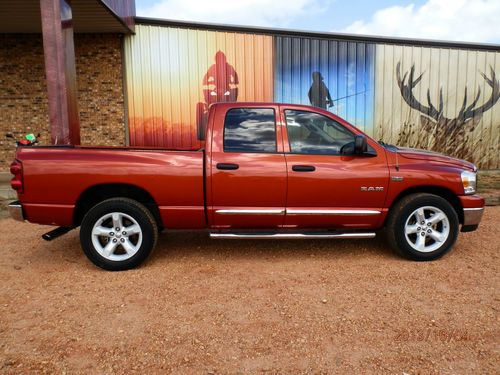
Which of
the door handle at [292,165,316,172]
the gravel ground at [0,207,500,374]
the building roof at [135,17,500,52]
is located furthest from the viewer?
the building roof at [135,17,500,52]

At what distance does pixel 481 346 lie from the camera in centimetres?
260

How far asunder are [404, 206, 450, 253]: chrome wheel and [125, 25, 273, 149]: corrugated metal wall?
7.11 m

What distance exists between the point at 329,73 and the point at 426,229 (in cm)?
741

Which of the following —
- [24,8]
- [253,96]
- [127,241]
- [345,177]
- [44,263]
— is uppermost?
[24,8]

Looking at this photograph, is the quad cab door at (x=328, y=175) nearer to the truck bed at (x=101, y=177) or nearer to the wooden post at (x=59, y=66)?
the truck bed at (x=101, y=177)

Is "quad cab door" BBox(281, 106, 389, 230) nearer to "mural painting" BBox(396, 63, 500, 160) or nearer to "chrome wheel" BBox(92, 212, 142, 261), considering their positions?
"chrome wheel" BBox(92, 212, 142, 261)

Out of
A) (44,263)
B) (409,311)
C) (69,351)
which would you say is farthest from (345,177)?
(44,263)

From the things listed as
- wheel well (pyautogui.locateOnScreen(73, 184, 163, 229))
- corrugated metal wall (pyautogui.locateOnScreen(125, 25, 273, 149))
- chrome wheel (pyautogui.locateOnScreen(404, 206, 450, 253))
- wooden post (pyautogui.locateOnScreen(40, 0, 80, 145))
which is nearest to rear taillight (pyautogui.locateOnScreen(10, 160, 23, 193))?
wheel well (pyautogui.locateOnScreen(73, 184, 163, 229))

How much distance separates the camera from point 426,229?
4312mm

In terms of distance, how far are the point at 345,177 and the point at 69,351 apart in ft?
9.69

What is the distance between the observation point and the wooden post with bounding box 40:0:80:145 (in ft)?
20.9

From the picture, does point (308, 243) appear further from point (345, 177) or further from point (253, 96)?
point (253, 96)

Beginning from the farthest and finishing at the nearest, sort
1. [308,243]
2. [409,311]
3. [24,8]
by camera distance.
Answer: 1. [24,8]
2. [308,243]
3. [409,311]

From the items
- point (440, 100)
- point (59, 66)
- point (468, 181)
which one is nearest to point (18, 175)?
point (59, 66)
